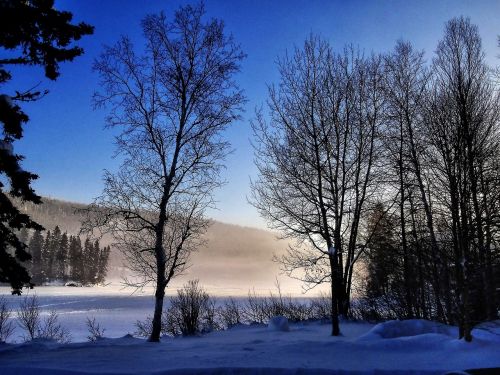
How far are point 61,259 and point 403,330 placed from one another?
94.2m

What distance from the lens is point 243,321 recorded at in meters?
18.2

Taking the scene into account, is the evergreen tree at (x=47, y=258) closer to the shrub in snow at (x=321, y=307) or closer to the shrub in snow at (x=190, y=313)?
the shrub in snow at (x=190, y=313)

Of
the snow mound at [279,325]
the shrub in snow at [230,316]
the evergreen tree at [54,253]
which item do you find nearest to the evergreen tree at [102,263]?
the evergreen tree at [54,253]

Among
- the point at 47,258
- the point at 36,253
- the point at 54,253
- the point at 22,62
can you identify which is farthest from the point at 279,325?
the point at 54,253

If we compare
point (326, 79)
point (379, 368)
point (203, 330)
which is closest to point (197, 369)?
point (379, 368)

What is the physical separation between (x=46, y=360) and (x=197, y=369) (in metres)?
3.18

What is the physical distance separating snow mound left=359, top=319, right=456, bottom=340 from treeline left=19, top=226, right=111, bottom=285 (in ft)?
285

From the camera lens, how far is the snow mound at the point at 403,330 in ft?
33.3

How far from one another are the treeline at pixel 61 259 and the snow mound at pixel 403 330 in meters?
86.9

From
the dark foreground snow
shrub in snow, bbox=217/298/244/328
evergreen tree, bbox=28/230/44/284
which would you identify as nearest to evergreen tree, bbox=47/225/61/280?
evergreen tree, bbox=28/230/44/284

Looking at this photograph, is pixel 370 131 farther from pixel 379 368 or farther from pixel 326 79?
pixel 379 368

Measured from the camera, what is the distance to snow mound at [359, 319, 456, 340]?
10156 mm

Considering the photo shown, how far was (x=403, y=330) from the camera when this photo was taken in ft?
35.1

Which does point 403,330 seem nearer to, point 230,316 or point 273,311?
point 273,311
